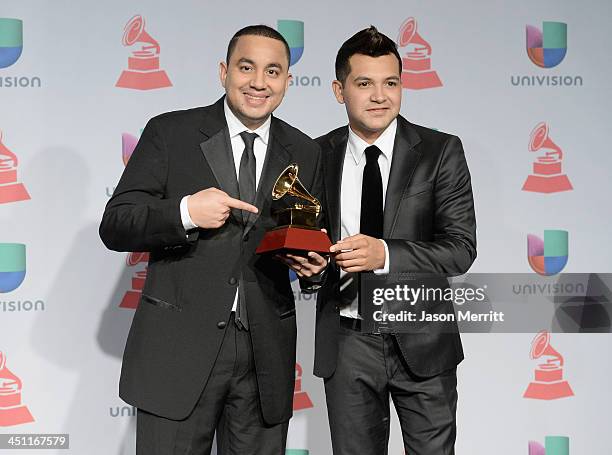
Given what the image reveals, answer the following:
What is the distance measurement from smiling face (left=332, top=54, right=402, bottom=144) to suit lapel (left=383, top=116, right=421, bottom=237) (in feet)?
0.22

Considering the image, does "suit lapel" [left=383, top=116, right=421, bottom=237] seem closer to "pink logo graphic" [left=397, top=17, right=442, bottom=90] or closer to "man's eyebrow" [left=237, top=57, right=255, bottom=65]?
"man's eyebrow" [left=237, top=57, right=255, bottom=65]

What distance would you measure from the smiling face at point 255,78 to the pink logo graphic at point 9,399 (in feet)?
5.75

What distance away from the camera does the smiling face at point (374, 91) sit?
1.95 metres

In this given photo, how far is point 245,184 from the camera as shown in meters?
1.84

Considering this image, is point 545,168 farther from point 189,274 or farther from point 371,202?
point 189,274

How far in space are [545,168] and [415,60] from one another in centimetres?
75

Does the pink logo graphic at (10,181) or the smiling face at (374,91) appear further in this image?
the pink logo graphic at (10,181)

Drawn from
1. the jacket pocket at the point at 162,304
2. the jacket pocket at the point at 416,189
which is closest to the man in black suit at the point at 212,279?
the jacket pocket at the point at 162,304

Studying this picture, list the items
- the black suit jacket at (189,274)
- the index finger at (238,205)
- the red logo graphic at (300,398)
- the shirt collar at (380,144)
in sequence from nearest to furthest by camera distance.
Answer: the index finger at (238,205)
the black suit jacket at (189,274)
the shirt collar at (380,144)
the red logo graphic at (300,398)

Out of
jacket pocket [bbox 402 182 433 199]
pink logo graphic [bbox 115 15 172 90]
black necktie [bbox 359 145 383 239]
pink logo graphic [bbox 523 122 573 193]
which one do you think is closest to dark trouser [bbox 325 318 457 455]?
black necktie [bbox 359 145 383 239]

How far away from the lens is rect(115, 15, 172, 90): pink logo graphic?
3016mm

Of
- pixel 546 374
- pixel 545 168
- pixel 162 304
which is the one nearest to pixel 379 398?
pixel 162 304

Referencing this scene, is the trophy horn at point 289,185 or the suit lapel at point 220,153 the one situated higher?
the suit lapel at point 220,153

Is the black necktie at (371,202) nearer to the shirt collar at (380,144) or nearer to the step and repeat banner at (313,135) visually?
the shirt collar at (380,144)
